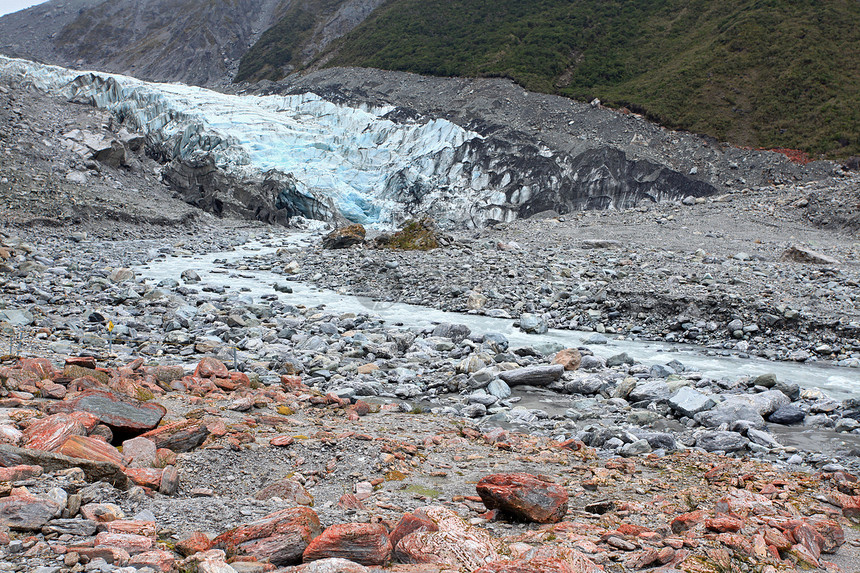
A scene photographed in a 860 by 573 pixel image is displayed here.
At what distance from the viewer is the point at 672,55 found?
43.2 metres

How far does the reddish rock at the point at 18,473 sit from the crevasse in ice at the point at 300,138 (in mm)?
30577

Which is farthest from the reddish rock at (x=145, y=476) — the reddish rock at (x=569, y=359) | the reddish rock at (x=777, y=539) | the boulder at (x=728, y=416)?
the reddish rock at (x=569, y=359)

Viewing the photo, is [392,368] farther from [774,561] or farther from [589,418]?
[774,561]

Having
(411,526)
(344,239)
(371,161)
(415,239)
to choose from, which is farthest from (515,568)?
(371,161)

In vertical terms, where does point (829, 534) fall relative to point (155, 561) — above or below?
below

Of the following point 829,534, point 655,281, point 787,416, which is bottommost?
point 787,416

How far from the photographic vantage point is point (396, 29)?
176 ft

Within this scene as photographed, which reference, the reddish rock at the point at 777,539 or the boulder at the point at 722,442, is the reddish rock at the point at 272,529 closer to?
the reddish rock at the point at 777,539

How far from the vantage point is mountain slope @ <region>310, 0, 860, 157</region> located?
34.7m

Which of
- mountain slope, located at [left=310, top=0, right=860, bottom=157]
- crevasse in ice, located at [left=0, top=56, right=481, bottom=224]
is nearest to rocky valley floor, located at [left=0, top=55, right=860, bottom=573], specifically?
crevasse in ice, located at [left=0, top=56, right=481, bottom=224]

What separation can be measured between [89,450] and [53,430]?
466 mm

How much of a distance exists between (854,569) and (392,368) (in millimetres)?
6235

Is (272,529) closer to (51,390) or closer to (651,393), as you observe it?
(51,390)

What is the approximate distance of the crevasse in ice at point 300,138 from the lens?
Result: 1337 inches
